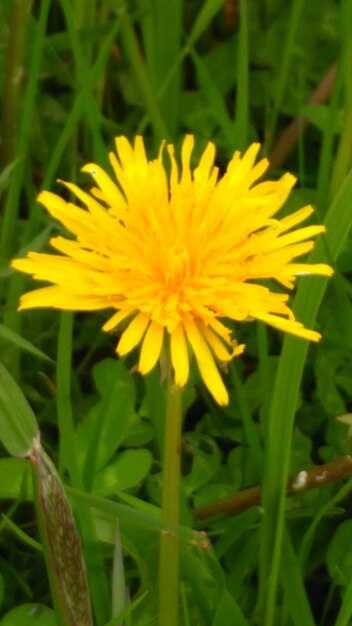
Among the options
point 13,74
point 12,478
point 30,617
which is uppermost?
point 13,74

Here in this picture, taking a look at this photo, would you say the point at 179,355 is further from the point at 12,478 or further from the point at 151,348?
the point at 12,478

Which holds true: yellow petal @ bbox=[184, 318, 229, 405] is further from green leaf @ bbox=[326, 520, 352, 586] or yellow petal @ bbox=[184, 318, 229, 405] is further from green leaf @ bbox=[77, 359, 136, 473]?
green leaf @ bbox=[326, 520, 352, 586]

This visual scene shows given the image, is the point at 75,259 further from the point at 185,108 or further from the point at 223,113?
the point at 185,108

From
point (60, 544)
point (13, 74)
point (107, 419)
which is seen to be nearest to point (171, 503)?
point (60, 544)

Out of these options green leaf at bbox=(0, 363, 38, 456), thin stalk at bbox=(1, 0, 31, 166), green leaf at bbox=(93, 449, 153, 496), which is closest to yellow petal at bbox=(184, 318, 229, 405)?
green leaf at bbox=(0, 363, 38, 456)

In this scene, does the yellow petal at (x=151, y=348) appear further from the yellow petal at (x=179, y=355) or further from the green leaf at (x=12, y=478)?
the green leaf at (x=12, y=478)

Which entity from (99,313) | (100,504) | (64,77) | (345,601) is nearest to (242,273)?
(100,504)
